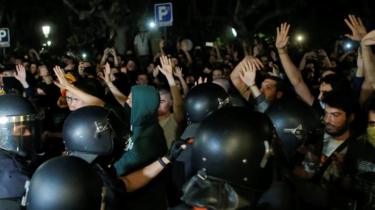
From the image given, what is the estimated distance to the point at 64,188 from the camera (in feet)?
9.96

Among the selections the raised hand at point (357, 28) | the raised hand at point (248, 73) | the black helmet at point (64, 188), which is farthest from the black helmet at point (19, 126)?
the raised hand at point (357, 28)

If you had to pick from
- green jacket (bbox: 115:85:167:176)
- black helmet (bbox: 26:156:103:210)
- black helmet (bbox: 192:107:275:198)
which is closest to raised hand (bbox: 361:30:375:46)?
green jacket (bbox: 115:85:167:176)

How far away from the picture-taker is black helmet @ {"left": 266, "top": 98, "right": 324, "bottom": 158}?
3.98 meters

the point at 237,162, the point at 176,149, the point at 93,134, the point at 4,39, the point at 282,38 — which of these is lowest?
the point at 176,149

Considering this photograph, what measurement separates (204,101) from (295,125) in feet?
3.43

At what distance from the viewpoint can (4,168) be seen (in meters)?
3.82

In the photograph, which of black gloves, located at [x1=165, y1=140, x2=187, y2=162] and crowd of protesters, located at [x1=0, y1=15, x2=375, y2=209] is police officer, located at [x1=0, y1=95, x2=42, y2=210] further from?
black gloves, located at [x1=165, y1=140, x2=187, y2=162]

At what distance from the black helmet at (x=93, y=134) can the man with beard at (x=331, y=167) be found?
1.39 metres

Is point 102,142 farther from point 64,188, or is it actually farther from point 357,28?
point 357,28

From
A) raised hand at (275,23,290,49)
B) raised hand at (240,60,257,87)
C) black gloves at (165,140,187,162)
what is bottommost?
black gloves at (165,140,187,162)

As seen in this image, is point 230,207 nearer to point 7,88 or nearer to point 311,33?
point 7,88

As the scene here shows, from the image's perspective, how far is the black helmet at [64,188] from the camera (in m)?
3.03

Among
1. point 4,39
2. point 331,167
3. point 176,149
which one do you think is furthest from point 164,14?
point 331,167

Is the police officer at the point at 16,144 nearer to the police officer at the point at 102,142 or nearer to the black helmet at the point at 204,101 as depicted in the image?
the police officer at the point at 102,142
